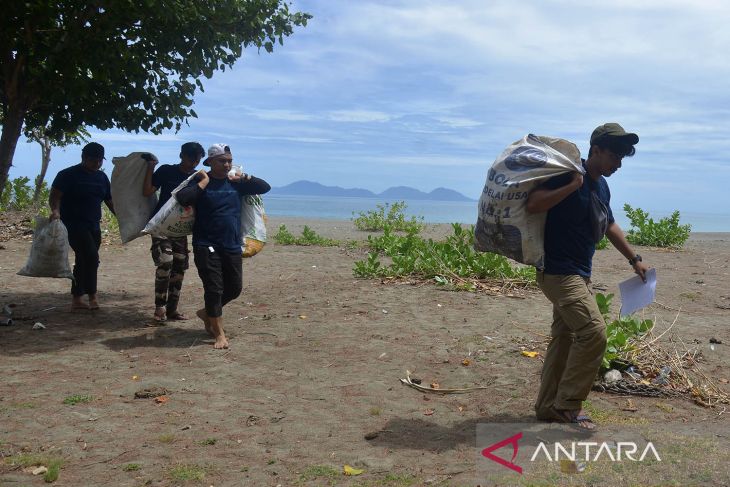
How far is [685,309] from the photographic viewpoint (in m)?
9.02

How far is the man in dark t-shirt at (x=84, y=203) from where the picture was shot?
325 inches

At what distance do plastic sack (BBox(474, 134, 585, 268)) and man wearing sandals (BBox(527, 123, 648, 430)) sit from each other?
0.07 metres

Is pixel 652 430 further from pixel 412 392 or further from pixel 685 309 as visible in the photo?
pixel 685 309

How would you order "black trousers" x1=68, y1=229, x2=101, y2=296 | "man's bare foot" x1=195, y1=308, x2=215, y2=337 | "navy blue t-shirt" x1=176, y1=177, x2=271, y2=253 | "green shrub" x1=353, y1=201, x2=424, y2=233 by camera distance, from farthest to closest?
"green shrub" x1=353, y1=201, x2=424, y2=233 → "black trousers" x1=68, y1=229, x2=101, y2=296 → "man's bare foot" x1=195, y1=308, x2=215, y2=337 → "navy blue t-shirt" x1=176, y1=177, x2=271, y2=253

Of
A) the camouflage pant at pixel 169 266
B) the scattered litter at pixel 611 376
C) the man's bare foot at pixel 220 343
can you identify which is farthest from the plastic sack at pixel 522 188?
the camouflage pant at pixel 169 266

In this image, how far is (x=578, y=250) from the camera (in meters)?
4.89

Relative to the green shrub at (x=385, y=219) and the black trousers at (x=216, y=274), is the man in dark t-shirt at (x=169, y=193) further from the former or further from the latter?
the green shrub at (x=385, y=219)

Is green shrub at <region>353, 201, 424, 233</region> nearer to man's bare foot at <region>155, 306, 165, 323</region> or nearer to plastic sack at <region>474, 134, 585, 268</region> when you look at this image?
man's bare foot at <region>155, 306, 165, 323</region>

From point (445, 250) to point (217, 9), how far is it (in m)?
4.60

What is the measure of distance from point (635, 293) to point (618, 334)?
72cm

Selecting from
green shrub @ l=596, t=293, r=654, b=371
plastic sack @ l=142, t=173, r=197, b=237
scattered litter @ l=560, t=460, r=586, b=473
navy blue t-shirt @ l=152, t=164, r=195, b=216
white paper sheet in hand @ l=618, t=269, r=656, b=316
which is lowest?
scattered litter @ l=560, t=460, r=586, b=473

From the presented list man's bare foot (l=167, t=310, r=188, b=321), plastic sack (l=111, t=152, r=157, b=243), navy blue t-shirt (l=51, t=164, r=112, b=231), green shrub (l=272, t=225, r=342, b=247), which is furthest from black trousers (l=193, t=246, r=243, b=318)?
green shrub (l=272, t=225, r=342, b=247)

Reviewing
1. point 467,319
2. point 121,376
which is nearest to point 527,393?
point 467,319

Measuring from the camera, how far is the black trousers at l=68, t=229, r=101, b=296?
333 inches
